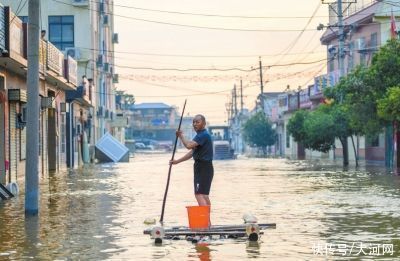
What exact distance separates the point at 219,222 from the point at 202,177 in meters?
2.17

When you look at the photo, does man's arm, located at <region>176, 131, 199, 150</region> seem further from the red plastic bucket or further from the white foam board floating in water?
the white foam board floating in water

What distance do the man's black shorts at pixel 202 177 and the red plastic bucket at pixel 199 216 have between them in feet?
2.70

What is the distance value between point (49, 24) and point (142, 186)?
3736 centimetres

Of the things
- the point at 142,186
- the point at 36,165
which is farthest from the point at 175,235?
the point at 142,186

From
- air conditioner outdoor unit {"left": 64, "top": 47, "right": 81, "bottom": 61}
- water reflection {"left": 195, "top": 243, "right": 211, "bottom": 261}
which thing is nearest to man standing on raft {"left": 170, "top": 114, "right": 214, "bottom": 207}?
water reflection {"left": 195, "top": 243, "right": 211, "bottom": 261}

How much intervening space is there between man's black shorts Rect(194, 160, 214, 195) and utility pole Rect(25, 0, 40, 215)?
439 centimetres

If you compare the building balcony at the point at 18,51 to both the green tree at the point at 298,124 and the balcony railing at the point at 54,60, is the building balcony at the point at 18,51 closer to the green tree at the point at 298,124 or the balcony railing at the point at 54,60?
the balcony railing at the point at 54,60

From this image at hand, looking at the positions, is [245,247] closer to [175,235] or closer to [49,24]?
[175,235]

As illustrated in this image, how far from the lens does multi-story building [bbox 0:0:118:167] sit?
175 ft

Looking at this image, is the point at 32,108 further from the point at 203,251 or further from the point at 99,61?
the point at 99,61

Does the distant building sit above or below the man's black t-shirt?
above

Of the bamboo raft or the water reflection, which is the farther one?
the bamboo raft

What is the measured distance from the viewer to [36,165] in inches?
663

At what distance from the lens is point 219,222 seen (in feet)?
50.9
